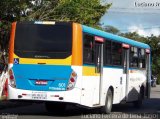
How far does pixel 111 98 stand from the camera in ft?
65.8

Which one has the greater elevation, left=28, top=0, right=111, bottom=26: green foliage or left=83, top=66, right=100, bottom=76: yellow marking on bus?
left=28, top=0, right=111, bottom=26: green foliage

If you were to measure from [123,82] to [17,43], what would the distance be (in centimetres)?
584

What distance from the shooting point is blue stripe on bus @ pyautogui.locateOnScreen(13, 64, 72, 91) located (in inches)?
674

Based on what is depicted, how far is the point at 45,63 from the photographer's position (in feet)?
56.9

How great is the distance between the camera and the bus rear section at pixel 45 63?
17.1 meters

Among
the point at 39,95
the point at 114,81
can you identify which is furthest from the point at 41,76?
the point at 114,81

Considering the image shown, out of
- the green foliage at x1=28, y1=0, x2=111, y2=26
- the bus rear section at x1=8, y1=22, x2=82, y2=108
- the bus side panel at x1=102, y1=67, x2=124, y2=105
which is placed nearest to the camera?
the bus rear section at x1=8, y1=22, x2=82, y2=108

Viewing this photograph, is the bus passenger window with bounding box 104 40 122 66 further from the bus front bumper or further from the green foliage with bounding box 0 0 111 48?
the green foliage with bounding box 0 0 111 48

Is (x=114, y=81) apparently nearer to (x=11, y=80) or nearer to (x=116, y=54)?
(x=116, y=54)

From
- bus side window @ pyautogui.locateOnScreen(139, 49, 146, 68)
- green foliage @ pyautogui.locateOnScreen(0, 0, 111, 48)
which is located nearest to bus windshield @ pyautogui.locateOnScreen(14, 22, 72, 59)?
bus side window @ pyautogui.locateOnScreen(139, 49, 146, 68)

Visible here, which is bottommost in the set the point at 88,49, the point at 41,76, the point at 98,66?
the point at 41,76

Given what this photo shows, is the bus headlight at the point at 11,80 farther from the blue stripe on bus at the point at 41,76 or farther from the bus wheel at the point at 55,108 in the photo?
the bus wheel at the point at 55,108

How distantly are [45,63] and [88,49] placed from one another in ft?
5.17

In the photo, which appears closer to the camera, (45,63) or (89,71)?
(45,63)
